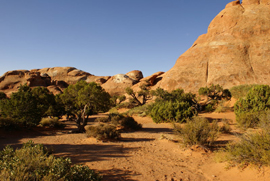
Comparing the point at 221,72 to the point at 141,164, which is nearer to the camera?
the point at 141,164

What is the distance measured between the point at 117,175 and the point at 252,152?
3.98 m

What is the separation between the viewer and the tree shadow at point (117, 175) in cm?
457

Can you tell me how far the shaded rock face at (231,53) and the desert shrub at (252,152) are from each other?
3151 centimetres

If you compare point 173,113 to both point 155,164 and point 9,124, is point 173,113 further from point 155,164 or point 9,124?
point 9,124

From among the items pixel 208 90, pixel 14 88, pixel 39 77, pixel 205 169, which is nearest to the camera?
pixel 205 169

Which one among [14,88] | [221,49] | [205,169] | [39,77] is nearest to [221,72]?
[221,49]

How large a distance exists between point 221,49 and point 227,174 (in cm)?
4112

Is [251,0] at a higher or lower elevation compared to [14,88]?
higher

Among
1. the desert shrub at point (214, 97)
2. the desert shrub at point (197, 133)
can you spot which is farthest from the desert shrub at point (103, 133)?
the desert shrub at point (214, 97)

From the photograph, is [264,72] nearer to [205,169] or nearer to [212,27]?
[212,27]

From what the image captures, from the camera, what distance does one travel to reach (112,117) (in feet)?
49.5

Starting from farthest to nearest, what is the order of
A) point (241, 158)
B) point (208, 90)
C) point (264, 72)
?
point (264, 72) → point (208, 90) → point (241, 158)

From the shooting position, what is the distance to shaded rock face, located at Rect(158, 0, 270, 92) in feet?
115

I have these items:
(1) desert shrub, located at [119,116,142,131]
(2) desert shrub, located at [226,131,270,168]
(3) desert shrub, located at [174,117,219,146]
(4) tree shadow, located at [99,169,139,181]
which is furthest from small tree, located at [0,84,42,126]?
(2) desert shrub, located at [226,131,270,168]
